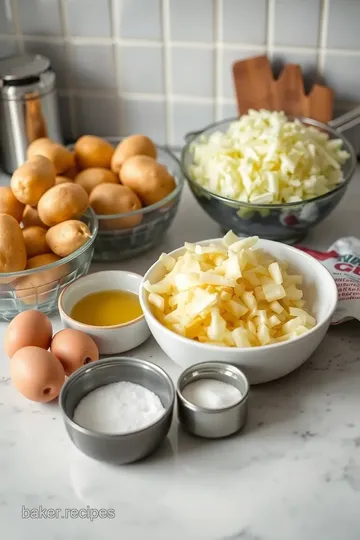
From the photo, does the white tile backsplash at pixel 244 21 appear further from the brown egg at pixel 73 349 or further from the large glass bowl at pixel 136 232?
the brown egg at pixel 73 349

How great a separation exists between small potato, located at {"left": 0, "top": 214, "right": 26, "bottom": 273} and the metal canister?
0.37 meters

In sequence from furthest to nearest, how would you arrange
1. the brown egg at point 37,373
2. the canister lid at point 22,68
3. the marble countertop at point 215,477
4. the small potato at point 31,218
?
the canister lid at point 22,68 < the small potato at point 31,218 < the brown egg at point 37,373 < the marble countertop at point 215,477

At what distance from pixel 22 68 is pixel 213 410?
2.51 feet

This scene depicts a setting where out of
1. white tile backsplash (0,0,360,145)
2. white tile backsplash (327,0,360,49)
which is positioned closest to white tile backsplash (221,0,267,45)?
white tile backsplash (0,0,360,145)

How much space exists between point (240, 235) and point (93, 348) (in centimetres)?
36

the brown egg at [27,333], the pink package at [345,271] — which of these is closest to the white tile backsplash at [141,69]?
the pink package at [345,271]

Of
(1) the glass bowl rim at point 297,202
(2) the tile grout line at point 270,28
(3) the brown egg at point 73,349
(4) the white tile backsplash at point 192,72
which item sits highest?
(2) the tile grout line at point 270,28

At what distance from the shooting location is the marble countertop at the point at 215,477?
78 centimetres

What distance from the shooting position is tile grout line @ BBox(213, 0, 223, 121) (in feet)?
4.26

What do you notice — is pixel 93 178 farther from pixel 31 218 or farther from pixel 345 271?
pixel 345 271

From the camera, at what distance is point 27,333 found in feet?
3.10

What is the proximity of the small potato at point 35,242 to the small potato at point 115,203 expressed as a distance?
0.35 ft

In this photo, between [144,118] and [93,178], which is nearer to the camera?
[93,178]

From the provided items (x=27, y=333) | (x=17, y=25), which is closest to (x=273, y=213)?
(x=27, y=333)
